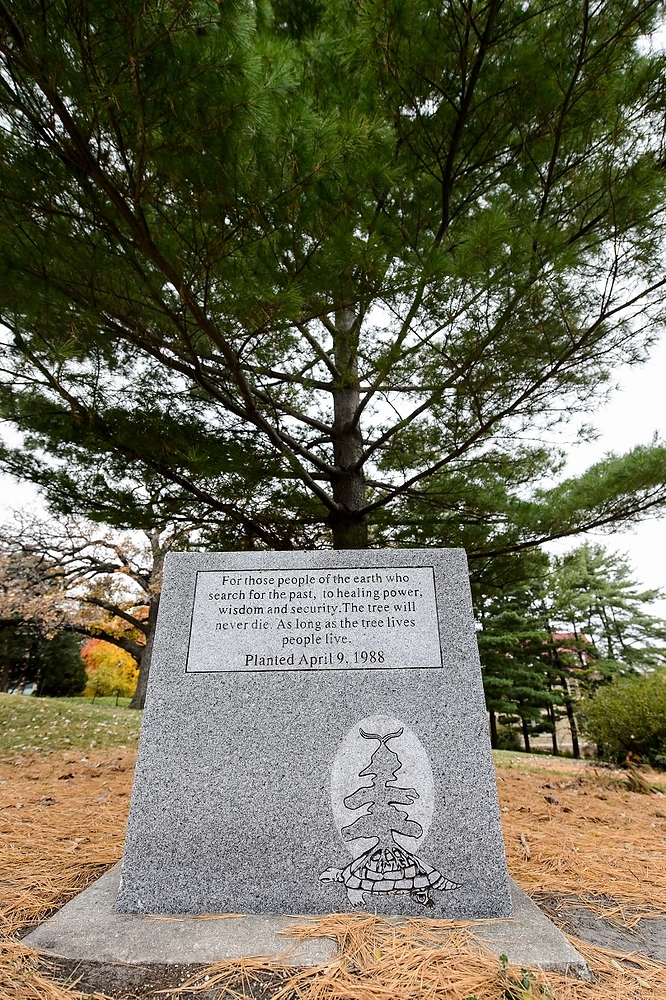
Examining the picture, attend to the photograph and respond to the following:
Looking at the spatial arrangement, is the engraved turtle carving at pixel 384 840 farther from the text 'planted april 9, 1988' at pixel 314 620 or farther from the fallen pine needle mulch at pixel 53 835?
the fallen pine needle mulch at pixel 53 835

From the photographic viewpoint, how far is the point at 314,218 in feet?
8.11

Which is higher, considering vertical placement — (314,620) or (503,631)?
(503,631)

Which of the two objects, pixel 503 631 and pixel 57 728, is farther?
pixel 503 631

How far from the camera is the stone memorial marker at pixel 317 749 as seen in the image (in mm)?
1801

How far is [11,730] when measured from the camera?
6527mm

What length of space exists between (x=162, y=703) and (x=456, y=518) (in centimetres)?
265

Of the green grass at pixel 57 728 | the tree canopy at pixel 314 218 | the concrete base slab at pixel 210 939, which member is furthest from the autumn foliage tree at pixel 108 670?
the concrete base slab at pixel 210 939

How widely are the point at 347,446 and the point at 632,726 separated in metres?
4.44

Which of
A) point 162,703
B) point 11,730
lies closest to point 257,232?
point 162,703

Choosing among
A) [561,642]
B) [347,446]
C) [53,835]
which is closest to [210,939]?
[53,835]

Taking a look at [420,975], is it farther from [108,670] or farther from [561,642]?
[108,670]

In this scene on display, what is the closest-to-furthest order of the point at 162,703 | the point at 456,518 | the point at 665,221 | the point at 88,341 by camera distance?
the point at 162,703, the point at 665,221, the point at 88,341, the point at 456,518

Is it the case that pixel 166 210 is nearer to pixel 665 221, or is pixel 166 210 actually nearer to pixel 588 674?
pixel 665 221

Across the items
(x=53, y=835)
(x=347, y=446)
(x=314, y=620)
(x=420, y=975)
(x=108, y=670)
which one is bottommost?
(x=420, y=975)
